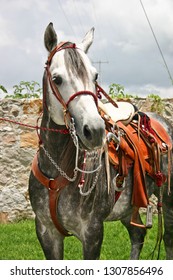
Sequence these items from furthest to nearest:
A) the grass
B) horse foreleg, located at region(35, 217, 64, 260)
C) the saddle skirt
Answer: the grass < the saddle skirt < horse foreleg, located at region(35, 217, 64, 260)

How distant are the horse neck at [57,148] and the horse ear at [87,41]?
478 mm

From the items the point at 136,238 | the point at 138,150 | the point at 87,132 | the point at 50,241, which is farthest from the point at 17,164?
the point at 87,132

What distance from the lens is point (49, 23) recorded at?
11.3 feet

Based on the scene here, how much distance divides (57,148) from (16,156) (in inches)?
158

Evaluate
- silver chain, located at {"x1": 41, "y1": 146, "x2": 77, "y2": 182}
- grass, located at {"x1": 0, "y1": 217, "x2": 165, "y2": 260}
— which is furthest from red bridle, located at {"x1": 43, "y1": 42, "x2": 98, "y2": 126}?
grass, located at {"x1": 0, "y1": 217, "x2": 165, "y2": 260}

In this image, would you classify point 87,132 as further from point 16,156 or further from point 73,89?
point 16,156

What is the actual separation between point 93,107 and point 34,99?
14.9 ft

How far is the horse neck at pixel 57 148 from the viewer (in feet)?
11.6

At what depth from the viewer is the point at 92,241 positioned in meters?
3.51

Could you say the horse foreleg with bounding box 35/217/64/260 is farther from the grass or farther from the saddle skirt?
the grass

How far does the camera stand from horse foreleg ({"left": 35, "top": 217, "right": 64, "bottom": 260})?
3803mm

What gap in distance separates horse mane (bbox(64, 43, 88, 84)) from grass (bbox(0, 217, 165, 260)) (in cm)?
248
